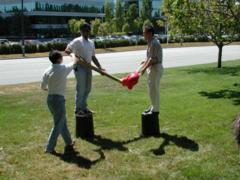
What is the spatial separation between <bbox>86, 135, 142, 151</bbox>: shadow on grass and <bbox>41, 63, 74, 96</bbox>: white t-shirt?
1170mm

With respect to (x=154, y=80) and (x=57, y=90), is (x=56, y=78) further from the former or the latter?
(x=154, y=80)

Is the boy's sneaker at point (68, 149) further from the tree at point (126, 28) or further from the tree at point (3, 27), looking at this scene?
the tree at point (3, 27)

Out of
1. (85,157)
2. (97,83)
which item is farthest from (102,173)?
(97,83)

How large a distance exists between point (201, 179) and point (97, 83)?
10.8 m

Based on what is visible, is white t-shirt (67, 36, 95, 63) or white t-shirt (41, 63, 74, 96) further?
white t-shirt (67, 36, 95, 63)

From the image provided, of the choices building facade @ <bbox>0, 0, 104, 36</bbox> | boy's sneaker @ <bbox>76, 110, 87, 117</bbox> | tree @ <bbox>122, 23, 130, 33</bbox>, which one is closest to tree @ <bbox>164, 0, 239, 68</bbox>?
→ boy's sneaker @ <bbox>76, 110, 87, 117</bbox>

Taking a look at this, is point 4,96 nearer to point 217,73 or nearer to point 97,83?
point 97,83

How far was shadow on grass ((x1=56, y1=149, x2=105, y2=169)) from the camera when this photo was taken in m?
6.66

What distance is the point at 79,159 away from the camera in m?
6.93

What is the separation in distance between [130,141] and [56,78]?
1726mm

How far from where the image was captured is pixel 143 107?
435 inches

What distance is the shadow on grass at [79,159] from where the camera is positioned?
6.66 m

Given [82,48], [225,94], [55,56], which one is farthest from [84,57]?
[225,94]

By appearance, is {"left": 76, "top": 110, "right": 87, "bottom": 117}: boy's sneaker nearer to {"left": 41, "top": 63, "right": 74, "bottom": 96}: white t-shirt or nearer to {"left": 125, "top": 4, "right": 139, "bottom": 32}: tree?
{"left": 41, "top": 63, "right": 74, "bottom": 96}: white t-shirt
